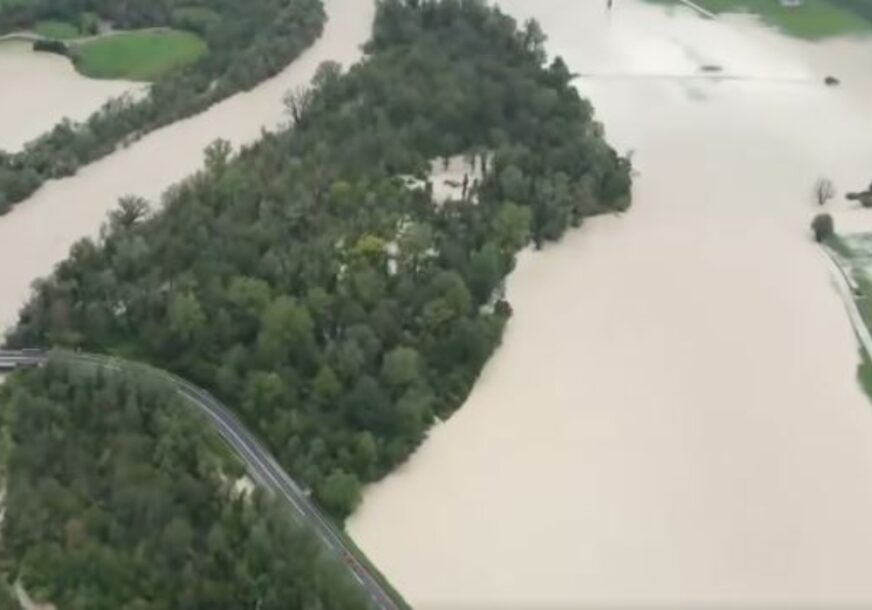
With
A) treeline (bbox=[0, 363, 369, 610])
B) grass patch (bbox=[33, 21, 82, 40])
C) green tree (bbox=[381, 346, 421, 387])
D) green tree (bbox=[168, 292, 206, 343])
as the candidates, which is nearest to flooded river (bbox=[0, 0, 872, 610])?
green tree (bbox=[381, 346, 421, 387])

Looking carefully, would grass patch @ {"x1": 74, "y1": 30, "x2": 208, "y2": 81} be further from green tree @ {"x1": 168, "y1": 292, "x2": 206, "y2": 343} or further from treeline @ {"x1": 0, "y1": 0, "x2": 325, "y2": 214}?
green tree @ {"x1": 168, "y1": 292, "x2": 206, "y2": 343}

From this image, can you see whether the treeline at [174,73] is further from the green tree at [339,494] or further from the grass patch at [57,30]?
the green tree at [339,494]

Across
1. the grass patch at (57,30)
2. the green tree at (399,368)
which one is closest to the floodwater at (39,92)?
the grass patch at (57,30)

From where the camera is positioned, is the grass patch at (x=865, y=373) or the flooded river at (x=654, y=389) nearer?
the flooded river at (x=654, y=389)

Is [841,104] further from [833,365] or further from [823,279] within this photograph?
[833,365]

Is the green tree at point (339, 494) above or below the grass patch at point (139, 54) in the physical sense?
above

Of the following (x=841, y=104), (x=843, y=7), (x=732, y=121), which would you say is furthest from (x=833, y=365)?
(x=843, y=7)

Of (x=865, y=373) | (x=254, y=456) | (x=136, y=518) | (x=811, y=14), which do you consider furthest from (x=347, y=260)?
(x=811, y=14)
